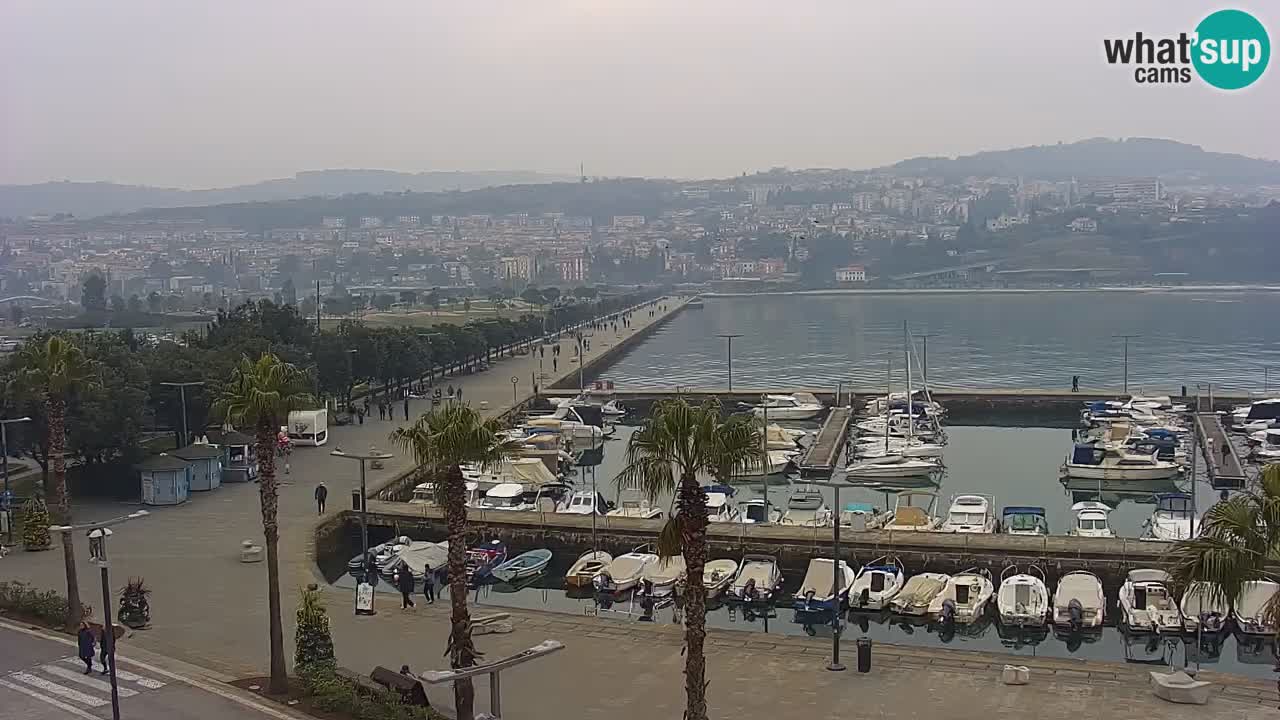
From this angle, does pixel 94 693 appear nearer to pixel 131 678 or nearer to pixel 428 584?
pixel 131 678

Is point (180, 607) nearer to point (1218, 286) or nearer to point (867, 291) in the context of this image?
point (867, 291)

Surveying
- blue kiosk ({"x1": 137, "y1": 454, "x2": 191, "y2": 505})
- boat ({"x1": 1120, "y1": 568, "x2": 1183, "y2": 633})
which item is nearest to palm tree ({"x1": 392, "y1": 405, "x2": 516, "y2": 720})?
boat ({"x1": 1120, "y1": 568, "x2": 1183, "y2": 633})

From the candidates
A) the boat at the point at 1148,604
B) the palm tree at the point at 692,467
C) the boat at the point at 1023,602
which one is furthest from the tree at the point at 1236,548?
the boat at the point at 1023,602

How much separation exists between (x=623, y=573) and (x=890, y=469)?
14585 mm

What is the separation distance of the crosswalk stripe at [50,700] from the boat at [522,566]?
10.3 meters

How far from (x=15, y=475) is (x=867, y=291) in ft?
567

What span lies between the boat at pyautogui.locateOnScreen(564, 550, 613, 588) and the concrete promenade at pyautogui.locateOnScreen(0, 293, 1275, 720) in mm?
2251

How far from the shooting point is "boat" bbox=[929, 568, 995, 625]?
19688 millimetres

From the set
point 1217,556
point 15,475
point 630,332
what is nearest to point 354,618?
point 1217,556

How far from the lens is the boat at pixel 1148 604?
60.8 ft

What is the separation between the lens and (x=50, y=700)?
1306 centimetres

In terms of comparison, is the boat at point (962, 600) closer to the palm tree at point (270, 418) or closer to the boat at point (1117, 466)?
the palm tree at point (270, 418)

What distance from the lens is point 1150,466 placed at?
1313 inches

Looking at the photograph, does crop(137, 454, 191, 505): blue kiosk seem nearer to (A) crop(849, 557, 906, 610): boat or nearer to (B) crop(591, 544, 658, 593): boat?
(B) crop(591, 544, 658, 593): boat
